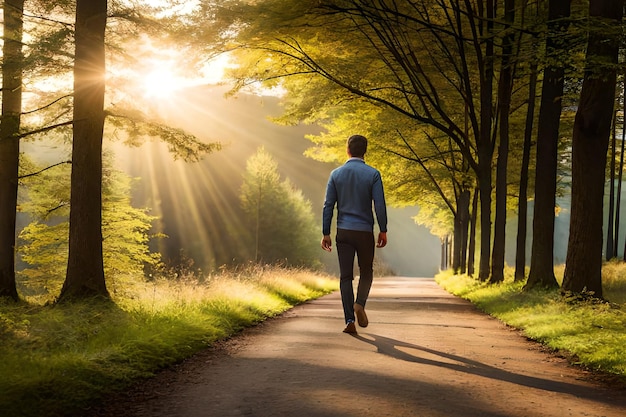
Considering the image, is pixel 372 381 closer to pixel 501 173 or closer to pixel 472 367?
pixel 472 367

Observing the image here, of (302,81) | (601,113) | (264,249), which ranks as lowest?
(264,249)

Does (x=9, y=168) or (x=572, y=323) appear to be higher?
(x=9, y=168)

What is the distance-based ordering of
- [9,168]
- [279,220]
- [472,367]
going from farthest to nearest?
[279,220] → [9,168] → [472,367]

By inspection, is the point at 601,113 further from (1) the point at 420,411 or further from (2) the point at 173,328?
(1) the point at 420,411

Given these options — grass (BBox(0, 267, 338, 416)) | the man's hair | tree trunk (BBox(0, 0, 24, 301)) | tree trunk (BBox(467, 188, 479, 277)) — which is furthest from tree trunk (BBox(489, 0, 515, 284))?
tree trunk (BBox(0, 0, 24, 301))

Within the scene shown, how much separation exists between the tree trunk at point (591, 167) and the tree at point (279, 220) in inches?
2330

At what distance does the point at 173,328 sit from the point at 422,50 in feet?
42.4

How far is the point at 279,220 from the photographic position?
7675 cm

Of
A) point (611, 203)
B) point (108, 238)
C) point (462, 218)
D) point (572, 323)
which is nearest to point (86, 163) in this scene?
point (572, 323)

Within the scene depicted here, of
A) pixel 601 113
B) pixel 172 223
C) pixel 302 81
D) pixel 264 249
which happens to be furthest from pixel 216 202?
pixel 601 113

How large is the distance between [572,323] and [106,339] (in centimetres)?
645

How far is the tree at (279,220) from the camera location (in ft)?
241

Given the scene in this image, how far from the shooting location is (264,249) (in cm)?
7756

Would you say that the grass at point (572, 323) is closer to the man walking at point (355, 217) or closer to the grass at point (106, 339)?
the man walking at point (355, 217)
